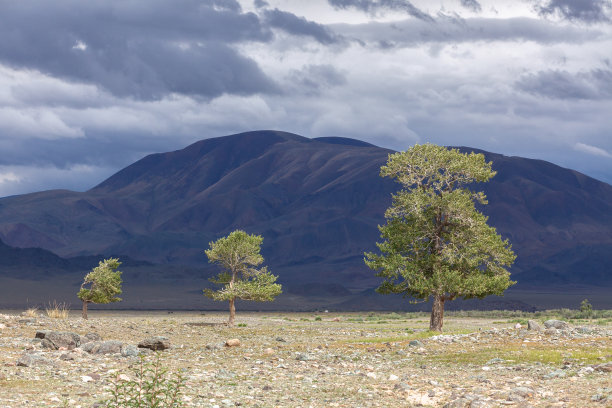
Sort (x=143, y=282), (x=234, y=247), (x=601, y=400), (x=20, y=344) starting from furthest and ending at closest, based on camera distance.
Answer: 1. (x=143, y=282)
2. (x=234, y=247)
3. (x=20, y=344)
4. (x=601, y=400)

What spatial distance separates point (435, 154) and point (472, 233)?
16.8 ft

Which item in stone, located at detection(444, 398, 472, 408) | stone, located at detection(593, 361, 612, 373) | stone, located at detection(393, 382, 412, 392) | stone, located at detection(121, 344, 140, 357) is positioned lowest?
stone, located at detection(121, 344, 140, 357)

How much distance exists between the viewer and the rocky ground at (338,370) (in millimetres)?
18562

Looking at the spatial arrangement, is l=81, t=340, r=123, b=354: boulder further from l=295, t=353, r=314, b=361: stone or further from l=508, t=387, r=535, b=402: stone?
l=508, t=387, r=535, b=402: stone

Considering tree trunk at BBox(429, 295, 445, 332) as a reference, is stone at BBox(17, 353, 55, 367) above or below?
below

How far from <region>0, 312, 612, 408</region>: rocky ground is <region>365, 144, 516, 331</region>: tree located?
21.7 ft

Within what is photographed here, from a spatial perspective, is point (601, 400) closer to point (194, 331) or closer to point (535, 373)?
point (535, 373)

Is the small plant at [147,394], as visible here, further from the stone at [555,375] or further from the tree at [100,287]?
the tree at [100,287]

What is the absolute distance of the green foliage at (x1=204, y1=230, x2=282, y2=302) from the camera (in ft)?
181

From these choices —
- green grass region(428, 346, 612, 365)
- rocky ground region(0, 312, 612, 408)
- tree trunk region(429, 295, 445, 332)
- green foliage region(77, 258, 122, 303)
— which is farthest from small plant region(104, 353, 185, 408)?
green foliage region(77, 258, 122, 303)

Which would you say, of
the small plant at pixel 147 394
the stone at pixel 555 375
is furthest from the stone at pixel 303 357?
the stone at pixel 555 375

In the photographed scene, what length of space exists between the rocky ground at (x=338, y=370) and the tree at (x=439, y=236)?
21.7 feet

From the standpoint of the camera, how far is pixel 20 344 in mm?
29609

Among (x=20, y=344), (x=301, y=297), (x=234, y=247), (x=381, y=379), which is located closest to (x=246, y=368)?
(x=381, y=379)
